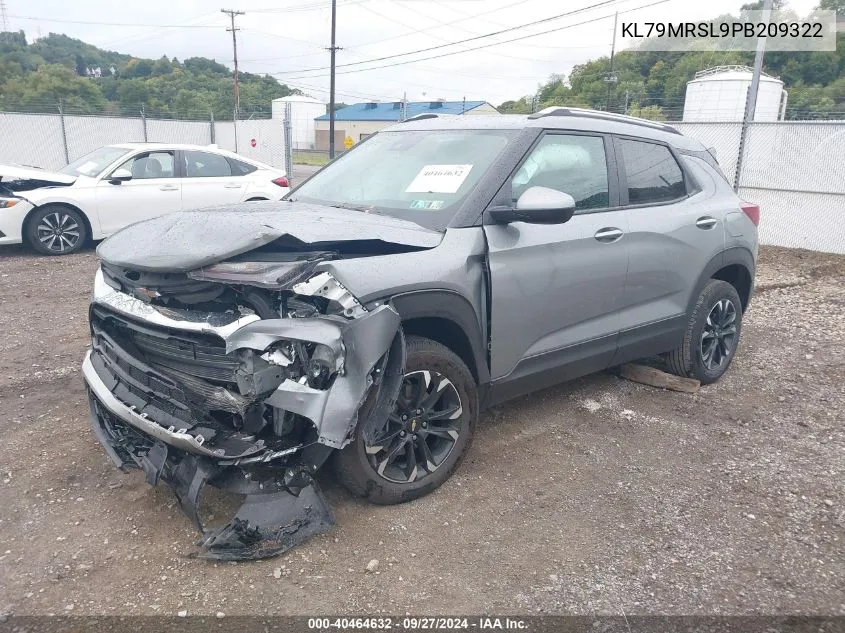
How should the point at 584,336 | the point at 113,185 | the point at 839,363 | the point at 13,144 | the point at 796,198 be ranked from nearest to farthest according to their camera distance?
the point at 584,336, the point at 839,363, the point at 113,185, the point at 796,198, the point at 13,144

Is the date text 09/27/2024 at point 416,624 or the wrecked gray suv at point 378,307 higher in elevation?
the wrecked gray suv at point 378,307

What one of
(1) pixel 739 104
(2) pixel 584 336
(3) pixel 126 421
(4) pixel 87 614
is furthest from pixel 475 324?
(1) pixel 739 104

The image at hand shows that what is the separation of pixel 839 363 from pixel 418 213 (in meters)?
4.24

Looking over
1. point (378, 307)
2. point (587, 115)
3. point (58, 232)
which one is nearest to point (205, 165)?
point (58, 232)

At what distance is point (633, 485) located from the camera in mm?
3451

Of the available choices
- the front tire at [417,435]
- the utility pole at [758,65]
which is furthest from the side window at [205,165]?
the utility pole at [758,65]

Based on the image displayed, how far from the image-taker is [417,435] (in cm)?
307

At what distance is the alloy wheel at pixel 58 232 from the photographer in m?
8.71

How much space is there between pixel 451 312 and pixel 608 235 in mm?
1289

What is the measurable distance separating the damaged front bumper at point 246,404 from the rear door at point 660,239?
197cm

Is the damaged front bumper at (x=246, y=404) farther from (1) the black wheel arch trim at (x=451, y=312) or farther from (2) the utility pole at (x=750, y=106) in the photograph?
(2) the utility pole at (x=750, y=106)

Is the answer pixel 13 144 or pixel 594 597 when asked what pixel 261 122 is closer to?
pixel 13 144

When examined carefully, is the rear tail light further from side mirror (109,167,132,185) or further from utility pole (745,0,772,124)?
side mirror (109,167,132,185)

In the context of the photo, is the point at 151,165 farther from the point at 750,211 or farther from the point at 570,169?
the point at 750,211
